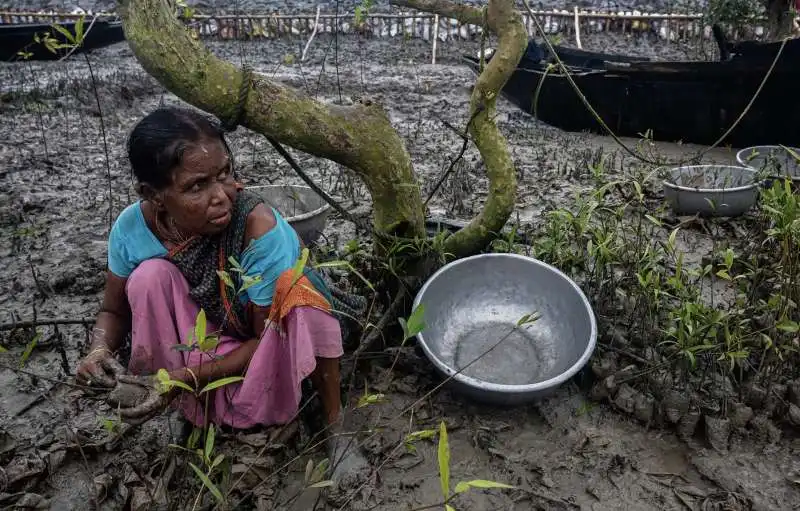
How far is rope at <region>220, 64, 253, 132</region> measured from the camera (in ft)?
6.33

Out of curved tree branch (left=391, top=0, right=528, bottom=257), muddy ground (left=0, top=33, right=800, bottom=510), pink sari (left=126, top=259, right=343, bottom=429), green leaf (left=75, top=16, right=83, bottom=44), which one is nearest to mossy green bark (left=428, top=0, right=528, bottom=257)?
curved tree branch (left=391, top=0, right=528, bottom=257)

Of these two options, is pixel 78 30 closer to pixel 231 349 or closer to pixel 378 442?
pixel 231 349

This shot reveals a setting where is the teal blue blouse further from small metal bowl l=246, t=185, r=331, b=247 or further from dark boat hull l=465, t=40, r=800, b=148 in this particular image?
dark boat hull l=465, t=40, r=800, b=148

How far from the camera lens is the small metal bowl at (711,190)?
11.6 feet

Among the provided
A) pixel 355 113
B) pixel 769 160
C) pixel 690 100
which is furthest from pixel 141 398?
pixel 690 100

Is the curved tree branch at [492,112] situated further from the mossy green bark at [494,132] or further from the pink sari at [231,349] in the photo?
the pink sari at [231,349]

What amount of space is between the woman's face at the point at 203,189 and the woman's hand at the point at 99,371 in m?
0.50

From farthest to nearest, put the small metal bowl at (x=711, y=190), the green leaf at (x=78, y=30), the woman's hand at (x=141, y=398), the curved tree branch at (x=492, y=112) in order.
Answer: the small metal bowl at (x=711, y=190)
the curved tree branch at (x=492, y=112)
the green leaf at (x=78, y=30)
the woman's hand at (x=141, y=398)

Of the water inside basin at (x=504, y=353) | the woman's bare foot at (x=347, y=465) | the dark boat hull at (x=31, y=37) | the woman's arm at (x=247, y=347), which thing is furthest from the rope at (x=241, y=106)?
the dark boat hull at (x=31, y=37)

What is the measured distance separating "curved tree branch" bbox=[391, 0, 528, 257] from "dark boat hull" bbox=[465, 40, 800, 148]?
2.94m

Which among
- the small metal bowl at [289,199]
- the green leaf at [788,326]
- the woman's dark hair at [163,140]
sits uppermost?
the woman's dark hair at [163,140]

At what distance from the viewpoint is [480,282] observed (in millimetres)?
2643

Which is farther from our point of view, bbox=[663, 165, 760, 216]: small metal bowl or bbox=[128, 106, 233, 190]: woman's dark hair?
bbox=[663, 165, 760, 216]: small metal bowl

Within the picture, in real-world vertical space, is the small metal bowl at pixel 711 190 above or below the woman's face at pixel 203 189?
below
